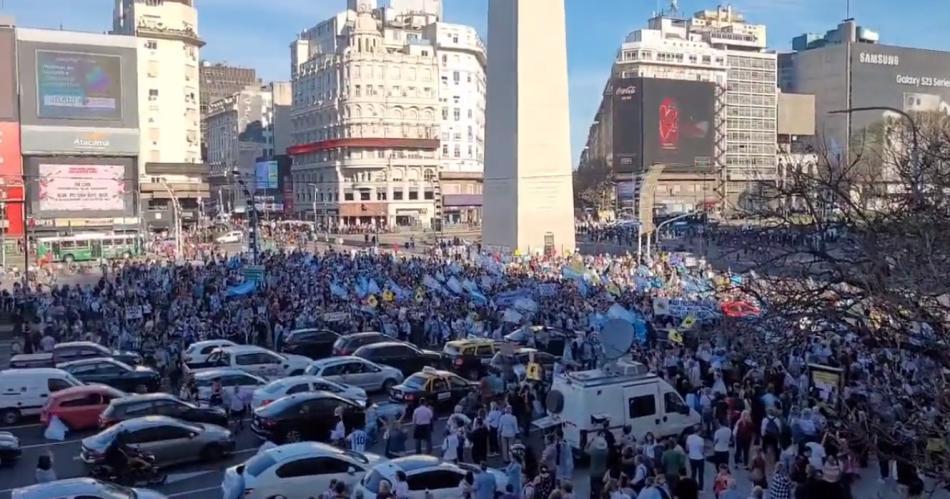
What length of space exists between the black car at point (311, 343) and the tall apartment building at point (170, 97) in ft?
223

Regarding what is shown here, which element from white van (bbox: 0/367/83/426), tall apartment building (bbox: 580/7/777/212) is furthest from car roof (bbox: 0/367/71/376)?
tall apartment building (bbox: 580/7/777/212)

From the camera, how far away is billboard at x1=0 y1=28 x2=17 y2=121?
6531 cm

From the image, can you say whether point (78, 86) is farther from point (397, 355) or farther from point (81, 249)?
point (397, 355)

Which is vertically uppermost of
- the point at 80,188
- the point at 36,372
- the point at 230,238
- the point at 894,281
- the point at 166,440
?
the point at 80,188

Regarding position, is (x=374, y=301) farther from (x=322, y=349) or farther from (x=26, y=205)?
(x=26, y=205)

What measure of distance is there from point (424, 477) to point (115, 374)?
10191mm

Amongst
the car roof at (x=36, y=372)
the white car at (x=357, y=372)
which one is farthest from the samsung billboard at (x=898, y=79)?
the car roof at (x=36, y=372)

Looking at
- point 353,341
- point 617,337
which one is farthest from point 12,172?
point 617,337

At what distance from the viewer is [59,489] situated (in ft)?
35.1

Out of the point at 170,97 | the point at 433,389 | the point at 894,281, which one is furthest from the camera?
the point at 170,97

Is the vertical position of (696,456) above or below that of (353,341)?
below

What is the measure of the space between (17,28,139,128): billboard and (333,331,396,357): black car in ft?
179

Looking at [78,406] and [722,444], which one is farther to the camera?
[78,406]

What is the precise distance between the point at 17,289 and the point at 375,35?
75827 millimetres
